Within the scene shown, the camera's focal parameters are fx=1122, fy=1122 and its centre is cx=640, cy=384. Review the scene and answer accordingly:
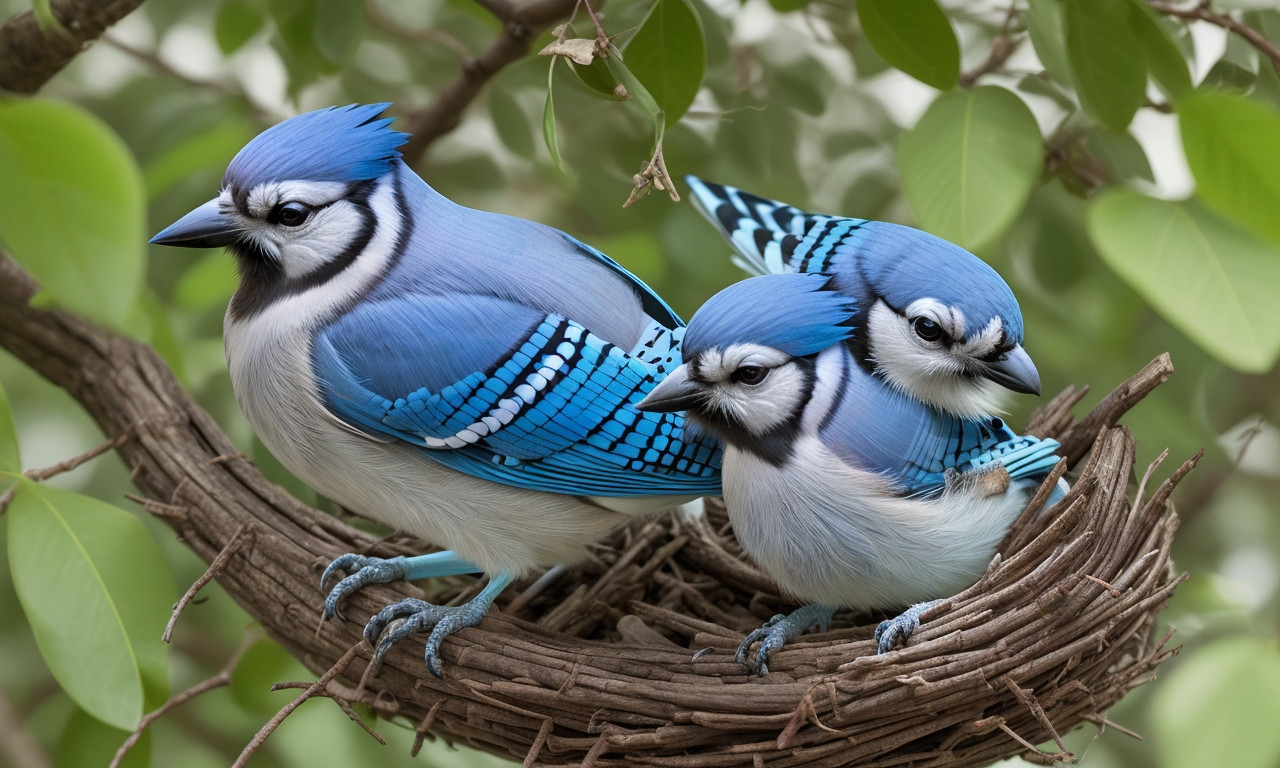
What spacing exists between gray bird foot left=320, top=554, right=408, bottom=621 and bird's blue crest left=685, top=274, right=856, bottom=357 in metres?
0.46

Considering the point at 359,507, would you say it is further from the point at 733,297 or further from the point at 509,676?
the point at 733,297

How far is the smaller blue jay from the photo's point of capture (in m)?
1.13

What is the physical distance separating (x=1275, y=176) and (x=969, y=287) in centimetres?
29

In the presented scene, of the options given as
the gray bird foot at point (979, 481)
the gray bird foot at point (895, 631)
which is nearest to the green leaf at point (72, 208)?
the gray bird foot at point (895, 631)

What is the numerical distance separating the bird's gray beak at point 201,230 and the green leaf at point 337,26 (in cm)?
35

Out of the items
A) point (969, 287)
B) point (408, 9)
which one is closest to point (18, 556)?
point (969, 287)

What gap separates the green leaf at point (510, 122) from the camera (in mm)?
1735

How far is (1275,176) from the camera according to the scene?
3.22 feet

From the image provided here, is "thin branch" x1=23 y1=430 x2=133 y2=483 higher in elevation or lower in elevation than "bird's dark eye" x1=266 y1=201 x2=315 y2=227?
lower

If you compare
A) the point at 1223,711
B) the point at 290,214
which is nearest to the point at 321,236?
the point at 290,214

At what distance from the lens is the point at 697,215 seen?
1787 mm

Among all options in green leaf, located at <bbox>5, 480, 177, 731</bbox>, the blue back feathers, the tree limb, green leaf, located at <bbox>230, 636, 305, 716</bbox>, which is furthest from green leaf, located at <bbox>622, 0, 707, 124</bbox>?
green leaf, located at <bbox>230, 636, 305, 716</bbox>

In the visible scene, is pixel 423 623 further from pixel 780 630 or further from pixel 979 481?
pixel 979 481

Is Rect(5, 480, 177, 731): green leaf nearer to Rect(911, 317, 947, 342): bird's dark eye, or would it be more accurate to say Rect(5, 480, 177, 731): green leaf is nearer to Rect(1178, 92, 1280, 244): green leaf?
Rect(911, 317, 947, 342): bird's dark eye
